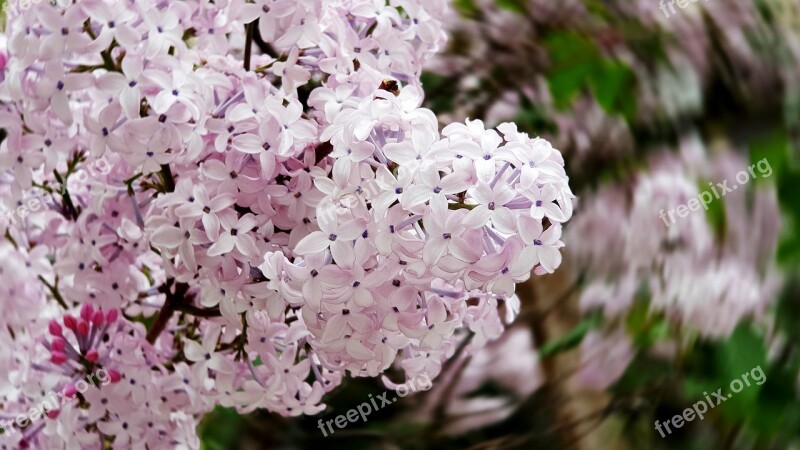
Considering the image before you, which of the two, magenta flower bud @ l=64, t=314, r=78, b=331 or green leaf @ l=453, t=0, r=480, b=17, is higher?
green leaf @ l=453, t=0, r=480, b=17

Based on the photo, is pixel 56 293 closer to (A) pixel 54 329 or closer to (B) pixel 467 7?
(A) pixel 54 329

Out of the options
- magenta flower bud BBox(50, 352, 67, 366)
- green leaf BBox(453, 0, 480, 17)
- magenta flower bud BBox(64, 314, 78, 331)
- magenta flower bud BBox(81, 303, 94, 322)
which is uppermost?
green leaf BBox(453, 0, 480, 17)

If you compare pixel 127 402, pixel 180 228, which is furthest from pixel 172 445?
pixel 180 228

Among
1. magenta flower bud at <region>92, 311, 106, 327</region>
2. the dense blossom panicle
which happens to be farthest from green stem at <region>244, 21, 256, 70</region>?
magenta flower bud at <region>92, 311, 106, 327</region>

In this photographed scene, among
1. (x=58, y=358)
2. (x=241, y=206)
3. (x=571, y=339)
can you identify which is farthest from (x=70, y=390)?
(x=571, y=339)

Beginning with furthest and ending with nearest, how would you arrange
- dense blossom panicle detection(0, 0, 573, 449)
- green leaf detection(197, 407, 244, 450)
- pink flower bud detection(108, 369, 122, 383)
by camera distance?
green leaf detection(197, 407, 244, 450)
pink flower bud detection(108, 369, 122, 383)
dense blossom panicle detection(0, 0, 573, 449)

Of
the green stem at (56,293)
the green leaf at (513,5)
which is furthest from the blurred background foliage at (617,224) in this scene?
the green stem at (56,293)

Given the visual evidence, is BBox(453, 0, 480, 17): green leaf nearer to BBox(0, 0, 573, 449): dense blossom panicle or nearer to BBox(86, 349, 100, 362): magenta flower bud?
BBox(0, 0, 573, 449): dense blossom panicle
